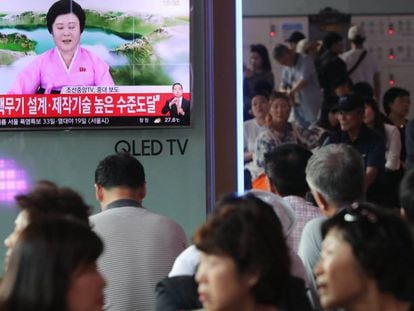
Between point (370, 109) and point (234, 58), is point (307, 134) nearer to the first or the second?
point (370, 109)

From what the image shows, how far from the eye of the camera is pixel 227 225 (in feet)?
8.04

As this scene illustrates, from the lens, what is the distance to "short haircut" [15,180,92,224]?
10.4ft

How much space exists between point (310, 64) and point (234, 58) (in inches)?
151

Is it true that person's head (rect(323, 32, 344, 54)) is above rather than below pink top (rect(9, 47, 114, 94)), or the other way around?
above

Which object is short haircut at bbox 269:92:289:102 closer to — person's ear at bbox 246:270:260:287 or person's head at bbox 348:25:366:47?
person's head at bbox 348:25:366:47

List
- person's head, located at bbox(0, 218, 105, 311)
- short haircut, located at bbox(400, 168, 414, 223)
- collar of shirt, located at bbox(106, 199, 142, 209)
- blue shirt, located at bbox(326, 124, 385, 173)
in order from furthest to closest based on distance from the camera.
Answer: blue shirt, located at bbox(326, 124, 385, 173) → collar of shirt, located at bbox(106, 199, 142, 209) → short haircut, located at bbox(400, 168, 414, 223) → person's head, located at bbox(0, 218, 105, 311)

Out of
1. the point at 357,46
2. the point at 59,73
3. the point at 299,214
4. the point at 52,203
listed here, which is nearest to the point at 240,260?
the point at 52,203

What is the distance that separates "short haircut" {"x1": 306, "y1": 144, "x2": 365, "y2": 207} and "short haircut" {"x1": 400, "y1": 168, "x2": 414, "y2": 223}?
16.5 inches

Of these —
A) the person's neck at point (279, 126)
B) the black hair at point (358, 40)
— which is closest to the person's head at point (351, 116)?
the person's neck at point (279, 126)

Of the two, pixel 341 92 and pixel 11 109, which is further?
pixel 341 92

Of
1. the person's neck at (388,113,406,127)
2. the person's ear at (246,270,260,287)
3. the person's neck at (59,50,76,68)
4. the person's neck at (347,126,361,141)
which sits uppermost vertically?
the person's neck at (59,50,76,68)

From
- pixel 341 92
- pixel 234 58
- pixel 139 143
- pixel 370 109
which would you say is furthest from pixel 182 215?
pixel 341 92

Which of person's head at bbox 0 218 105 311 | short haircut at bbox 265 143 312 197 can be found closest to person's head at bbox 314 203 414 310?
person's head at bbox 0 218 105 311

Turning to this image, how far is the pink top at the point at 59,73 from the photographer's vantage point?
195 inches
